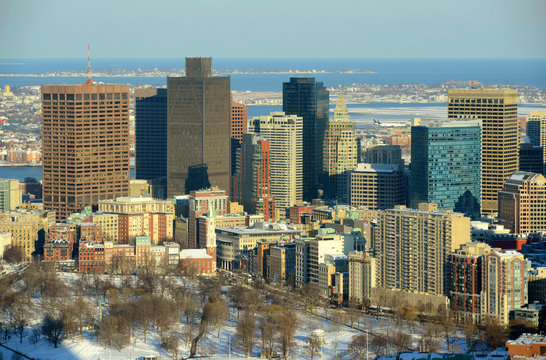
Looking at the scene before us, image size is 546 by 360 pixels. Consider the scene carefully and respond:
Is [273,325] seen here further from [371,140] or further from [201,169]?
[371,140]

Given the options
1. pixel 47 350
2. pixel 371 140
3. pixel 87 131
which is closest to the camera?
pixel 47 350

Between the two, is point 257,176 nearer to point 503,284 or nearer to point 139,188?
point 139,188

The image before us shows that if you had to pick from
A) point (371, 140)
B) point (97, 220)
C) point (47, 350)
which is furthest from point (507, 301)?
point (371, 140)

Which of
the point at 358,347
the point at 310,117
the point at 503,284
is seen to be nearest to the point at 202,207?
the point at 310,117

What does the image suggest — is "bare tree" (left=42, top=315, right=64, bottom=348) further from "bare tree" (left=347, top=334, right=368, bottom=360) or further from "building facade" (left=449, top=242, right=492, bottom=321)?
"building facade" (left=449, top=242, right=492, bottom=321)

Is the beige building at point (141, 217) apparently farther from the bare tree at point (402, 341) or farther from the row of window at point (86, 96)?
the bare tree at point (402, 341)

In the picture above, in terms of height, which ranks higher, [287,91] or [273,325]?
[287,91]

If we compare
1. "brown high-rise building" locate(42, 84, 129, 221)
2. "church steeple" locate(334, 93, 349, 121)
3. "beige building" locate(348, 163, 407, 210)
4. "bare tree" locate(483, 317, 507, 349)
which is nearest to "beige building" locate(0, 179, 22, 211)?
"brown high-rise building" locate(42, 84, 129, 221)
